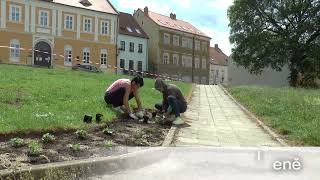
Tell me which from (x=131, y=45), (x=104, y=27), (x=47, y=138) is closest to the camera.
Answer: (x=47, y=138)

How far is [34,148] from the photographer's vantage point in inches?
329

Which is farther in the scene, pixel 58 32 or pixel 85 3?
pixel 85 3

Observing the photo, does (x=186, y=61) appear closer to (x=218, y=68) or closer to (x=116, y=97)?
(x=218, y=68)

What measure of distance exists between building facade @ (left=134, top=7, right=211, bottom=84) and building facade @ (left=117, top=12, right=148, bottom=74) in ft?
11.7

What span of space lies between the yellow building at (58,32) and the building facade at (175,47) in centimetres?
1550

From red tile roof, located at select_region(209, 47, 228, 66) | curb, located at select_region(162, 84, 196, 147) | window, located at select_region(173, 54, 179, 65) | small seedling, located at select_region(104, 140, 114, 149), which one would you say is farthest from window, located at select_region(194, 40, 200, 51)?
small seedling, located at select_region(104, 140, 114, 149)

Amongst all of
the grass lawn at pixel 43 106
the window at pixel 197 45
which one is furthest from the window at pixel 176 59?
the grass lawn at pixel 43 106

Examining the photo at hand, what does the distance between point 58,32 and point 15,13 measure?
222 inches

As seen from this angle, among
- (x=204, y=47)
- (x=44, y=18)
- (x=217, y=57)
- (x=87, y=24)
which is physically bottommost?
(x=217, y=57)

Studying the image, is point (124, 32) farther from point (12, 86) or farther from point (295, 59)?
point (12, 86)

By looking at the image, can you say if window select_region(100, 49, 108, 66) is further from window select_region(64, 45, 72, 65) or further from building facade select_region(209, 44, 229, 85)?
building facade select_region(209, 44, 229, 85)

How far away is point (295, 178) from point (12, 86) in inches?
418

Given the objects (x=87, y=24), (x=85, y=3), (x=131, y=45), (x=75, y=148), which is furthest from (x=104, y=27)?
(x=75, y=148)

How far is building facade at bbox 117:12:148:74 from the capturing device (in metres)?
76.9
